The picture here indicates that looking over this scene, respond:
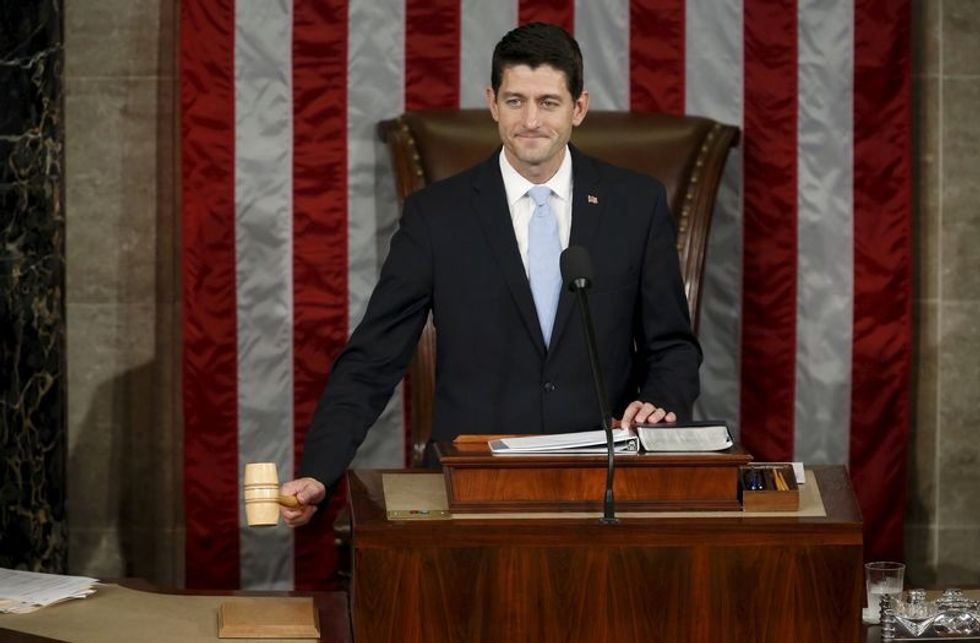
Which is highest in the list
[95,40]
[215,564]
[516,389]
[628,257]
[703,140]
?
[95,40]

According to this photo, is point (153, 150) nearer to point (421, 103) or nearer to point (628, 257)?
point (421, 103)

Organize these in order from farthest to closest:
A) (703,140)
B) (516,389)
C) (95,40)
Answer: (95,40), (703,140), (516,389)

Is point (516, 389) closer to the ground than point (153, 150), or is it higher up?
closer to the ground

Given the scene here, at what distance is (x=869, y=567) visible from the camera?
113 inches

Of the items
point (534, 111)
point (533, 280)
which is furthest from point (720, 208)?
point (534, 111)

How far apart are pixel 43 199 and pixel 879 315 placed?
237 cm

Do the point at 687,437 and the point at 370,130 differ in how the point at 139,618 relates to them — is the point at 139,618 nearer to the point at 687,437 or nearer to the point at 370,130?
the point at 687,437

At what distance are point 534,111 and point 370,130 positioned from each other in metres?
1.25

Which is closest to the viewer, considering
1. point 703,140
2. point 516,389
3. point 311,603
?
point 311,603

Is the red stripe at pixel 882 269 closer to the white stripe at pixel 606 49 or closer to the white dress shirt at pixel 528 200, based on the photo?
the white stripe at pixel 606 49

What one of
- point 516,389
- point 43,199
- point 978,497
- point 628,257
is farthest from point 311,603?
point 978,497

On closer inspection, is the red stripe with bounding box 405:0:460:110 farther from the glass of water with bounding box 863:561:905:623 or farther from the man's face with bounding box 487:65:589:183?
the glass of water with bounding box 863:561:905:623

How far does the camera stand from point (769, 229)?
4.57 meters

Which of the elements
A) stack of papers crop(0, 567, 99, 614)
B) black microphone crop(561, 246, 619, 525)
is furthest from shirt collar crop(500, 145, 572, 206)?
stack of papers crop(0, 567, 99, 614)
